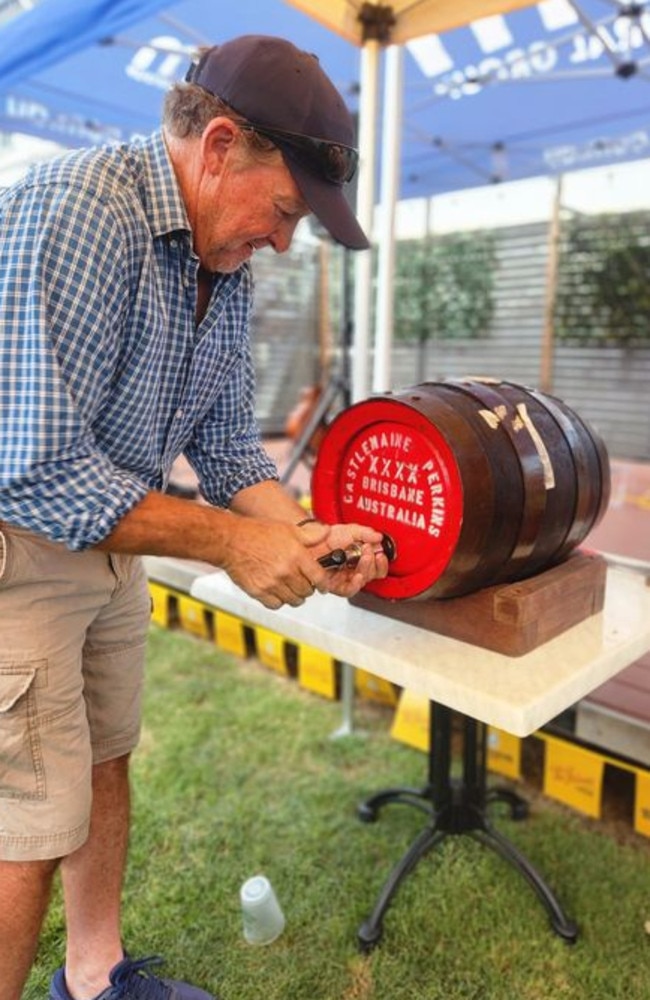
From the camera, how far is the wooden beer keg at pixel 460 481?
4.19 ft

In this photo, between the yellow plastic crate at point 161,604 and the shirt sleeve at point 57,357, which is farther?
the yellow plastic crate at point 161,604

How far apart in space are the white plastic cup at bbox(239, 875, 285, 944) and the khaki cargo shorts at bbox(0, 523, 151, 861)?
25.2 inches

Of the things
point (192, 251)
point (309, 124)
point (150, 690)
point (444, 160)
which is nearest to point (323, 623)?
point (192, 251)

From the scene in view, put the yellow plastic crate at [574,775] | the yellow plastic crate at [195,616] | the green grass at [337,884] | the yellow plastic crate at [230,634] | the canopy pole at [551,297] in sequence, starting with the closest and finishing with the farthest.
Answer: the green grass at [337,884] → the yellow plastic crate at [574,775] → the yellow plastic crate at [230,634] → the yellow plastic crate at [195,616] → the canopy pole at [551,297]

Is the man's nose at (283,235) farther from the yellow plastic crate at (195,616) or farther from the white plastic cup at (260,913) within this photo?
the yellow plastic crate at (195,616)

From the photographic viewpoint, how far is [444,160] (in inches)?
214

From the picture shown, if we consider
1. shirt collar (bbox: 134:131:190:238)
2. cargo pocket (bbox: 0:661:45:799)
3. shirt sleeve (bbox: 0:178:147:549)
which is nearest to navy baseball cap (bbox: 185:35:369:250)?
shirt collar (bbox: 134:131:190:238)

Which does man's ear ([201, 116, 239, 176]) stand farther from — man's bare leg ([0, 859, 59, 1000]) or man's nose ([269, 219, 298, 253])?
man's bare leg ([0, 859, 59, 1000])

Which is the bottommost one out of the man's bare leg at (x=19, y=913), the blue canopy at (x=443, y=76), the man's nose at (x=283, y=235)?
the man's bare leg at (x=19, y=913)

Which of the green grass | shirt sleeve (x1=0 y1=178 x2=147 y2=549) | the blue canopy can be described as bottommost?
the green grass

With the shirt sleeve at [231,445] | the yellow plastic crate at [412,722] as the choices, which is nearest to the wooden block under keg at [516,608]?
the shirt sleeve at [231,445]

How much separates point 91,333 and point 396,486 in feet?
2.05

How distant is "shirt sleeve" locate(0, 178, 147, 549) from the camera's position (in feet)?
3.02

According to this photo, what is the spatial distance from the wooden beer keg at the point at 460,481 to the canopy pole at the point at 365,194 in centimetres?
78
